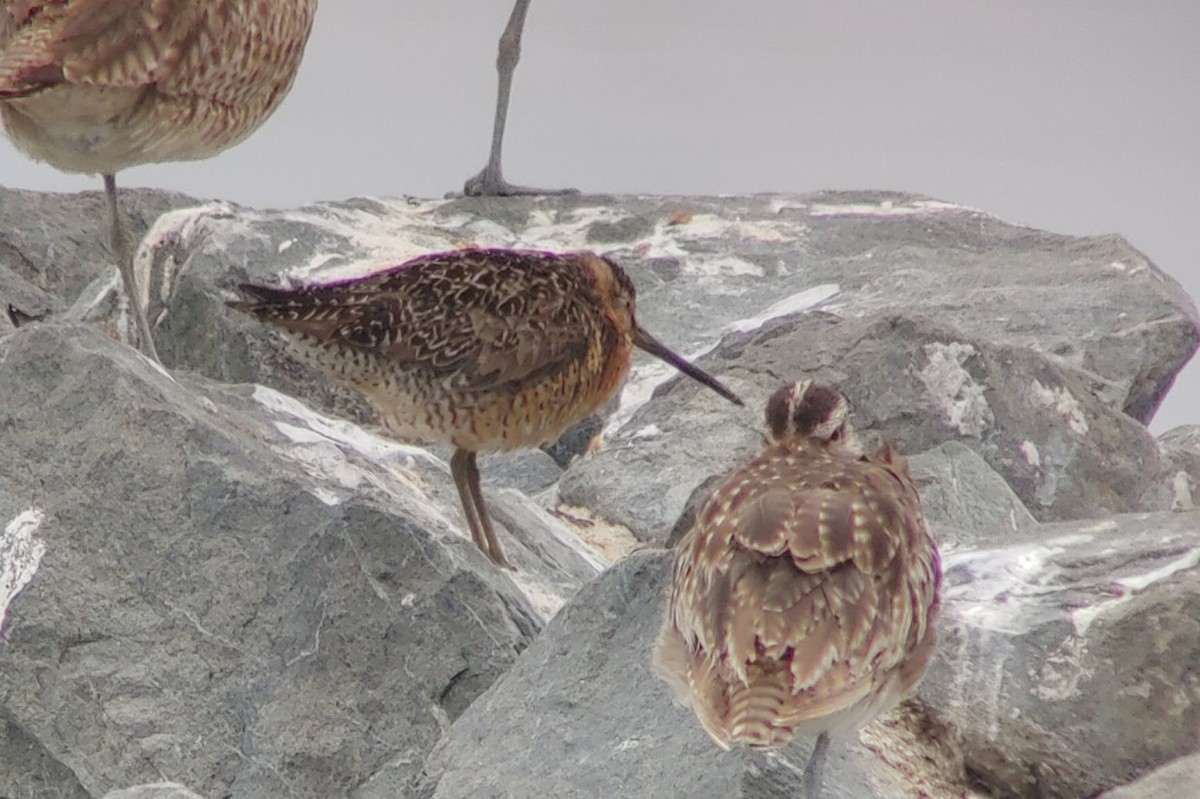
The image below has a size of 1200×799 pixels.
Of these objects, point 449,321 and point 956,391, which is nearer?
point 449,321

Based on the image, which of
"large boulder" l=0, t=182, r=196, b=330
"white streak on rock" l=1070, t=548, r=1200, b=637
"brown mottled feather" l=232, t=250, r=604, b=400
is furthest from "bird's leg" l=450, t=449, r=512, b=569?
"large boulder" l=0, t=182, r=196, b=330

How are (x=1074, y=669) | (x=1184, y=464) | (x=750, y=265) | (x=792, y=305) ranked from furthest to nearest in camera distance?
(x=750, y=265) → (x=792, y=305) → (x=1184, y=464) → (x=1074, y=669)

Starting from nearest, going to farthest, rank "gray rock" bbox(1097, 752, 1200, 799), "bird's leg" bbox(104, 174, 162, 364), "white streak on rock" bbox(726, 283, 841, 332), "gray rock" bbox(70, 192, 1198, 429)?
1. "gray rock" bbox(1097, 752, 1200, 799)
2. "bird's leg" bbox(104, 174, 162, 364)
3. "gray rock" bbox(70, 192, 1198, 429)
4. "white streak on rock" bbox(726, 283, 841, 332)

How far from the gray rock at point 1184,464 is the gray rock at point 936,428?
0.32 metres

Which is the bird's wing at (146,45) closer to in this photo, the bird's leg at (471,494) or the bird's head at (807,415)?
the bird's leg at (471,494)

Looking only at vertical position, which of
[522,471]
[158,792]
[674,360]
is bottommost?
[522,471]

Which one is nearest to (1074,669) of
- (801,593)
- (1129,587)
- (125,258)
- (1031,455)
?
(1129,587)

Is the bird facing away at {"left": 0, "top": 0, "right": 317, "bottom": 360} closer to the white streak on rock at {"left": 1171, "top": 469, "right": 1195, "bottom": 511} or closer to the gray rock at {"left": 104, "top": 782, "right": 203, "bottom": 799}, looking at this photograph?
the gray rock at {"left": 104, "top": 782, "right": 203, "bottom": 799}

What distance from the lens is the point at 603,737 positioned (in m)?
5.10

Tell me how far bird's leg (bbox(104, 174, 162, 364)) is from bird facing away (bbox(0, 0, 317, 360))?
11.9 inches

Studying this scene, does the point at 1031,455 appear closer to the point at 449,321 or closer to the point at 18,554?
the point at 449,321

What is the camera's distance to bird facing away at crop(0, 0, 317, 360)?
6.64m

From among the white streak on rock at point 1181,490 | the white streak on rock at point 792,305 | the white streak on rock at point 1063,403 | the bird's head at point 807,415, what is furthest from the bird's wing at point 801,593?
the white streak on rock at point 792,305

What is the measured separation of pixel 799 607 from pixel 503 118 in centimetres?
699
